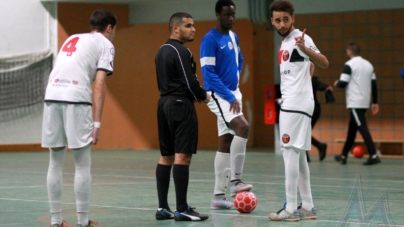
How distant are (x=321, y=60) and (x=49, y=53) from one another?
13558mm

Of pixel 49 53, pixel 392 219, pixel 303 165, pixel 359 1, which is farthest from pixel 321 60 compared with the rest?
pixel 49 53

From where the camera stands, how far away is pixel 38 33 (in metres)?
19.2

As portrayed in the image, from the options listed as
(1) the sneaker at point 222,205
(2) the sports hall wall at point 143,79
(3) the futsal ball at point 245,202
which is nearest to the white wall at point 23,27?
(2) the sports hall wall at point 143,79

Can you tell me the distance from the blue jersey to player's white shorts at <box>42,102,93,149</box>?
1.99m

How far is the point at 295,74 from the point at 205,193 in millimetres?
2953

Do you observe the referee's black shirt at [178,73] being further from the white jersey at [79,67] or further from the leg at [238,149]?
the leg at [238,149]

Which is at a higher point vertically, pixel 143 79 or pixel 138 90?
pixel 143 79

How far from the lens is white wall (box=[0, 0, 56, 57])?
61.9ft

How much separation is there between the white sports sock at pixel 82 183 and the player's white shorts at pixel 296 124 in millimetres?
1771

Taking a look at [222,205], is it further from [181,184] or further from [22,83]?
[22,83]

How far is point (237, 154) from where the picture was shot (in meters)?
8.09

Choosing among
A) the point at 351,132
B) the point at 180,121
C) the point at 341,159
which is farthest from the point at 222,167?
the point at 351,132

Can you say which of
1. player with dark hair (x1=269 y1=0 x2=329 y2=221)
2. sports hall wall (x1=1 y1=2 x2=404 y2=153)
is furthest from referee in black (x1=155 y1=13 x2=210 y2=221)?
sports hall wall (x1=1 y1=2 x2=404 y2=153)

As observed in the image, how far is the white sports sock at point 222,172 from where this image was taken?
7.82 metres
